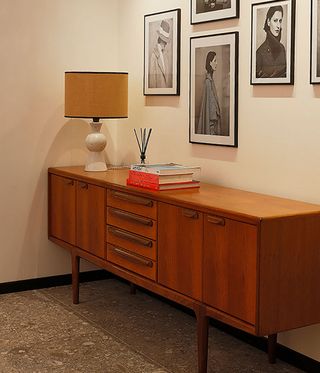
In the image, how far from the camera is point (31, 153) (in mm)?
4539

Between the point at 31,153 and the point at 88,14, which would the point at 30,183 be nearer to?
the point at 31,153

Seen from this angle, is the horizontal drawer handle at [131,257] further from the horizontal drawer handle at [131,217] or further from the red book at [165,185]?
the red book at [165,185]

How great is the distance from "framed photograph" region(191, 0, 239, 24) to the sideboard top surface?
91 cm

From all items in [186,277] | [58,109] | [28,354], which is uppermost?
[58,109]

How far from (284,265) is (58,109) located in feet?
7.47

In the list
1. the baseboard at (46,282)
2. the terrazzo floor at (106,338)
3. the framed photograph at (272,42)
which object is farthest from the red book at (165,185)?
the baseboard at (46,282)

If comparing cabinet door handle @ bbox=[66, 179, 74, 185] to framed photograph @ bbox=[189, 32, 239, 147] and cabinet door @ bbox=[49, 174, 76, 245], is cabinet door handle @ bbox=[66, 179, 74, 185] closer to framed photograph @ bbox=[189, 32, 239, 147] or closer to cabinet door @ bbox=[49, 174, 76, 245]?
cabinet door @ bbox=[49, 174, 76, 245]

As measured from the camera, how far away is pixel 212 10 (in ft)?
12.3

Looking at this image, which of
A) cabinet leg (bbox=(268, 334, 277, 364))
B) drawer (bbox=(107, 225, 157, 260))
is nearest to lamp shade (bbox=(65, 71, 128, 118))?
drawer (bbox=(107, 225, 157, 260))

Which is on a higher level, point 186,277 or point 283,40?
point 283,40

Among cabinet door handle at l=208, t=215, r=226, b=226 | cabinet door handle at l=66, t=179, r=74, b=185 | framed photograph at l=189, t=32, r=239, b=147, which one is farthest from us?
cabinet door handle at l=66, t=179, r=74, b=185

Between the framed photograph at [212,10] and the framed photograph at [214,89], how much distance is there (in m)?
0.10

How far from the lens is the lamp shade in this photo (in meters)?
4.17

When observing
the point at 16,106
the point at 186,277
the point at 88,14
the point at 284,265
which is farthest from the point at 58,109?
the point at 284,265
